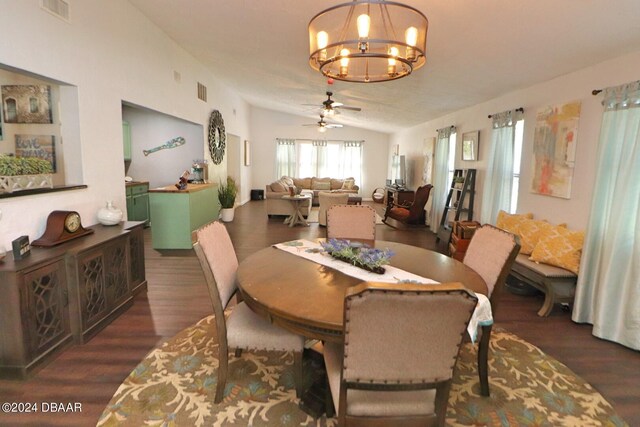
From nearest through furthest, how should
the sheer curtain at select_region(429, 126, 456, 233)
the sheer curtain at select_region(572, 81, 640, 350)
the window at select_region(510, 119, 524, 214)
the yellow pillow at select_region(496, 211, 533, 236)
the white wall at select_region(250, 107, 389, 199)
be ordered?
the sheer curtain at select_region(572, 81, 640, 350)
the yellow pillow at select_region(496, 211, 533, 236)
the window at select_region(510, 119, 524, 214)
the sheer curtain at select_region(429, 126, 456, 233)
the white wall at select_region(250, 107, 389, 199)

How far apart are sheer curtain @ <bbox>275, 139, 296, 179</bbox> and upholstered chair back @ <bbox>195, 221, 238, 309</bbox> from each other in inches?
372

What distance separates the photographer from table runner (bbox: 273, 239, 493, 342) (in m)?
1.63

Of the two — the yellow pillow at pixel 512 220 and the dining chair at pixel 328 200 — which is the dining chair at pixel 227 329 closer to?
the yellow pillow at pixel 512 220

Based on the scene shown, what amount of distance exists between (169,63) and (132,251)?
2.95 metres

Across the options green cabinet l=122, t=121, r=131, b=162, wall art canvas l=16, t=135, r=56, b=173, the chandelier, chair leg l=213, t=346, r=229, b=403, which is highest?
the chandelier

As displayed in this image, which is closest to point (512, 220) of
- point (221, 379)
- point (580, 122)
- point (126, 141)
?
point (580, 122)

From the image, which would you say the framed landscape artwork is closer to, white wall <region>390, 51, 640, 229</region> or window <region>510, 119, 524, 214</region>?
white wall <region>390, 51, 640, 229</region>

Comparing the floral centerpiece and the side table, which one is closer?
the floral centerpiece

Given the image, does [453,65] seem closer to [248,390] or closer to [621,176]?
[621,176]

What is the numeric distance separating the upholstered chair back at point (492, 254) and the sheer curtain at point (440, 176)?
14.1 ft

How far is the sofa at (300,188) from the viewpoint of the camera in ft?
25.3

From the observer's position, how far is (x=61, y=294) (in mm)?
2328

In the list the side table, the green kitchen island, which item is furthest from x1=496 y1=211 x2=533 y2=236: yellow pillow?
the green kitchen island

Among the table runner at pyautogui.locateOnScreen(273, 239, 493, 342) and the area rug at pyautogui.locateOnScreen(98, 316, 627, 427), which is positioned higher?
the table runner at pyautogui.locateOnScreen(273, 239, 493, 342)
